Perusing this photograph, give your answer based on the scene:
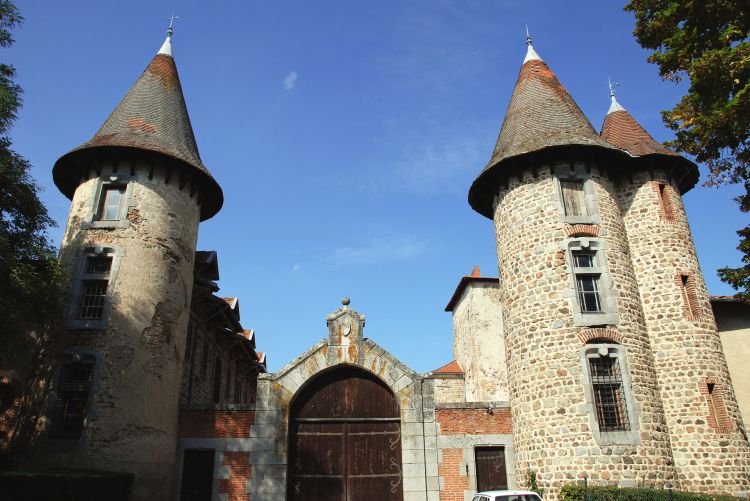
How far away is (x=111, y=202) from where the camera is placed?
649 inches

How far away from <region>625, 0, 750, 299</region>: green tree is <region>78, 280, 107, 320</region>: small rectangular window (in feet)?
49.9

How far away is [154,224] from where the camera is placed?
16.2 meters

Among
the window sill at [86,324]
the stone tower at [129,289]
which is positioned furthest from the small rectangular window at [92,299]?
the window sill at [86,324]

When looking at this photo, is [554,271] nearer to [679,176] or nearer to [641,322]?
[641,322]

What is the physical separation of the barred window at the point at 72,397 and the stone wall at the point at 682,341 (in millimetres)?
15392

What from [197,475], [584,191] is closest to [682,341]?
[584,191]

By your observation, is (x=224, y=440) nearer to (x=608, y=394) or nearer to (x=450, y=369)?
(x=608, y=394)

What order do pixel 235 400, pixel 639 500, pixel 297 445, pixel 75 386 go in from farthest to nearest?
pixel 235 400, pixel 297 445, pixel 75 386, pixel 639 500

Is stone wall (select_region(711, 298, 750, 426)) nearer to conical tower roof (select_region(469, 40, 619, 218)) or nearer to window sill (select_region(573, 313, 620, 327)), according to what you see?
window sill (select_region(573, 313, 620, 327))

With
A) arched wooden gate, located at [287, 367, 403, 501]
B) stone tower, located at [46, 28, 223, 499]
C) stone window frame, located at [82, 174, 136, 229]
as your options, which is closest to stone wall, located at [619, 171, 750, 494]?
arched wooden gate, located at [287, 367, 403, 501]

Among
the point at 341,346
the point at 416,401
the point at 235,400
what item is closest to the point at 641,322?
the point at 416,401

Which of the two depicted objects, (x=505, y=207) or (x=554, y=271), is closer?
(x=554, y=271)

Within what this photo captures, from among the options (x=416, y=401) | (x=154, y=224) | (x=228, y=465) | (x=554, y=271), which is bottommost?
(x=228, y=465)

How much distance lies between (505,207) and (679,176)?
5.90 metres
